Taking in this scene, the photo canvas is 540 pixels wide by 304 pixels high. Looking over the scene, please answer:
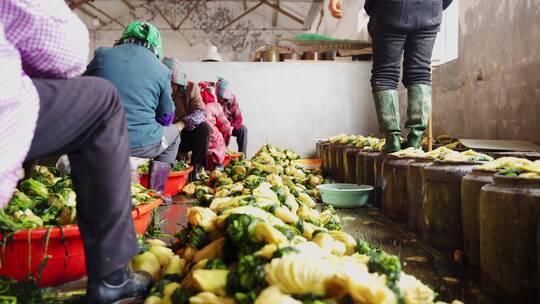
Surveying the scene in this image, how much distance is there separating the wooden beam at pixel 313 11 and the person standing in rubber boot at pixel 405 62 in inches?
464

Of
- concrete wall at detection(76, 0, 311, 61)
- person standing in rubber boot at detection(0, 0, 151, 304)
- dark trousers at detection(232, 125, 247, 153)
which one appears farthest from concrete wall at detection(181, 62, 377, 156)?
concrete wall at detection(76, 0, 311, 61)

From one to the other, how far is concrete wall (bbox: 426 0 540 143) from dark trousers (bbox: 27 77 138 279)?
3651 mm

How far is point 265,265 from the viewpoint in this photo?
1.41 metres

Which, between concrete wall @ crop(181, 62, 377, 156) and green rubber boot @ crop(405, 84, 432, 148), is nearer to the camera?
green rubber boot @ crop(405, 84, 432, 148)

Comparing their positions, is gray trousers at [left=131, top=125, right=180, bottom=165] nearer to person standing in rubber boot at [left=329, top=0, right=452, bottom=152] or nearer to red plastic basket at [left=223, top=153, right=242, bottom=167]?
person standing in rubber boot at [left=329, top=0, right=452, bottom=152]

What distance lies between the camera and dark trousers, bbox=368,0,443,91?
11.3ft

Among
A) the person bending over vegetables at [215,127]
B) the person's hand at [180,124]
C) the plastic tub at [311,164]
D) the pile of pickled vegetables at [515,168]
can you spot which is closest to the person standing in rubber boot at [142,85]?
the person's hand at [180,124]

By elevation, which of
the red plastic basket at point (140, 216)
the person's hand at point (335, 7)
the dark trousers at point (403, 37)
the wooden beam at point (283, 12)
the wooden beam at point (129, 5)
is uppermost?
the wooden beam at point (129, 5)

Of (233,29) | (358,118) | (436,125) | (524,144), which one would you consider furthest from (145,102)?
(233,29)

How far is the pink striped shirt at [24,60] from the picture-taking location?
3.70ft

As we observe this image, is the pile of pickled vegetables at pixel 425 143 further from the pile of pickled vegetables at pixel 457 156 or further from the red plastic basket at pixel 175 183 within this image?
the red plastic basket at pixel 175 183

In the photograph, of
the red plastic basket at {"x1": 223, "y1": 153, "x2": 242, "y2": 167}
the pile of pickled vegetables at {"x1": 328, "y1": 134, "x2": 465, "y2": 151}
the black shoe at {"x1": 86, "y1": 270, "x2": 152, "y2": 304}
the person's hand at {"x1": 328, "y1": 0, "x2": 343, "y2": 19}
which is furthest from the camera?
the red plastic basket at {"x1": 223, "y1": 153, "x2": 242, "y2": 167}

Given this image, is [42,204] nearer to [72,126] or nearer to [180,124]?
[72,126]

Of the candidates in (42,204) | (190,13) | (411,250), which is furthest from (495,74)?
(190,13)
